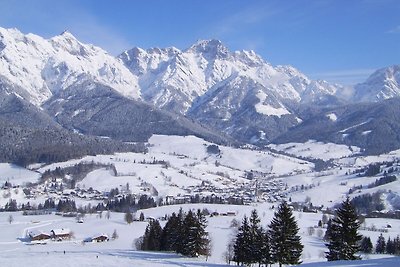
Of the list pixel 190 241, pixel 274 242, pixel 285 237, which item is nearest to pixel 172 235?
pixel 190 241

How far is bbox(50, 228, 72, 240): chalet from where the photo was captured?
116 metres

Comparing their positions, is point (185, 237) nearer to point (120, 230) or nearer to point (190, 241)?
point (190, 241)

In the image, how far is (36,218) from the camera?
487 feet

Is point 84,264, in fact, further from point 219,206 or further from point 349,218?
point 219,206

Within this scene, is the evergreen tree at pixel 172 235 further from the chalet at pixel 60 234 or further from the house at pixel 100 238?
the chalet at pixel 60 234

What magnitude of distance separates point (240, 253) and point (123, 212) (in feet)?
362

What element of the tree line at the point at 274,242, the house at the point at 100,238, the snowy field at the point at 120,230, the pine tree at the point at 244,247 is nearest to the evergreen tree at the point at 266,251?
the tree line at the point at 274,242

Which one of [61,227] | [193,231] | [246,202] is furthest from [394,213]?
[193,231]

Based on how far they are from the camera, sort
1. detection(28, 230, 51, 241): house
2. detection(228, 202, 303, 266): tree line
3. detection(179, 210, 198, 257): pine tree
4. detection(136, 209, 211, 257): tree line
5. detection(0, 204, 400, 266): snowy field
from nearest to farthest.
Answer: detection(228, 202, 303, 266): tree line
detection(179, 210, 198, 257): pine tree
detection(136, 209, 211, 257): tree line
detection(0, 204, 400, 266): snowy field
detection(28, 230, 51, 241): house

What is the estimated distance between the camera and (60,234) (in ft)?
385

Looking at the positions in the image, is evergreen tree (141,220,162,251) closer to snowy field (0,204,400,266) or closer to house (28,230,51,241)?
snowy field (0,204,400,266)

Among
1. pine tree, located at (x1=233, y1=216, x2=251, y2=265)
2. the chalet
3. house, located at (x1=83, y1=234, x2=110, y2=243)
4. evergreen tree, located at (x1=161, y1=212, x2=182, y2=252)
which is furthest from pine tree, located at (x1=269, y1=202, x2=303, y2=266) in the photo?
the chalet

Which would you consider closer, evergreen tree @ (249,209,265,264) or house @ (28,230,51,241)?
evergreen tree @ (249,209,265,264)

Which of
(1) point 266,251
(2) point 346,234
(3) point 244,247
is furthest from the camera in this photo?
(3) point 244,247
